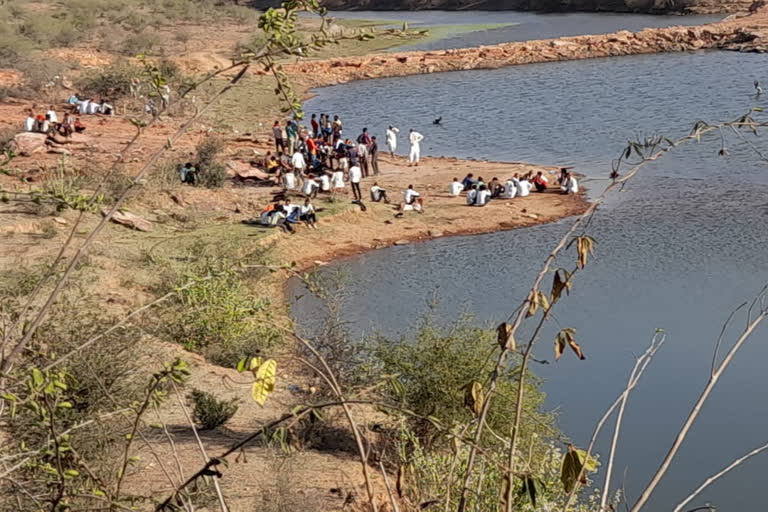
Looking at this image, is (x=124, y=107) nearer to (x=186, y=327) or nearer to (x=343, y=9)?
(x=186, y=327)

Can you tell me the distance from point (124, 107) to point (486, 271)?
2127 centimetres

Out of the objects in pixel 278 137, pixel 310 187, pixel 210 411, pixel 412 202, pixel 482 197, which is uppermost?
pixel 278 137

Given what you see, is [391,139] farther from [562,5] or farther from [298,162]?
[562,5]

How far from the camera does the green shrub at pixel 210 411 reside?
38.0ft

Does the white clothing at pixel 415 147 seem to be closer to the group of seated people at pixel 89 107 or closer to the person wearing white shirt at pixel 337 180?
the person wearing white shirt at pixel 337 180

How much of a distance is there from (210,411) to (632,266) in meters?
10.9

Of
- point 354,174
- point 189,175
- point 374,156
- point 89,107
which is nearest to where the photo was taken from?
point 354,174

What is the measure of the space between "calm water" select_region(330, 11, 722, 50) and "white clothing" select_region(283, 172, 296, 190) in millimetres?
27798

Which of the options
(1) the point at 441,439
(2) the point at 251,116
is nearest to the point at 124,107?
(2) the point at 251,116

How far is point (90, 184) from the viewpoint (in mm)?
23250

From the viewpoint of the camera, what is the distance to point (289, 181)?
83.3ft

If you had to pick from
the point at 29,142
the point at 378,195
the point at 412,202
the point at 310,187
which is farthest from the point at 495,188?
the point at 29,142

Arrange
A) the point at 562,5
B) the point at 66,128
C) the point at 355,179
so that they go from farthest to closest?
the point at 562,5, the point at 66,128, the point at 355,179

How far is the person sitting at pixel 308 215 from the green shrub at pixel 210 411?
38.1 feet
